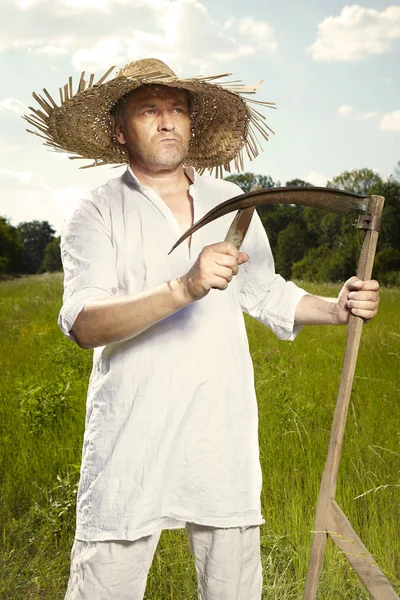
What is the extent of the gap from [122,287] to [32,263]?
4042cm

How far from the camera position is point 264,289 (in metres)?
2.41

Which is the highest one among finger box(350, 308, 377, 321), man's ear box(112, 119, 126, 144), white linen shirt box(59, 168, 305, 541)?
man's ear box(112, 119, 126, 144)

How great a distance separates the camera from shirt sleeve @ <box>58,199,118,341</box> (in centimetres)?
201

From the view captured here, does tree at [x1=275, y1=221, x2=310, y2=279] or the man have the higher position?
tree at [x1=275, y1=221, x2=310, y2=279]

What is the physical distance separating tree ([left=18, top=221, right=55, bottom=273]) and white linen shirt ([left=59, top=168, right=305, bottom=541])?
4076 centimetres

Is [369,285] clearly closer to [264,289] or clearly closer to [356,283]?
[356,283]

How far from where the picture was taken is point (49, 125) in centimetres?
244

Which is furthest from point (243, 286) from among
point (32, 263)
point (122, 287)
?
point (32, 263)

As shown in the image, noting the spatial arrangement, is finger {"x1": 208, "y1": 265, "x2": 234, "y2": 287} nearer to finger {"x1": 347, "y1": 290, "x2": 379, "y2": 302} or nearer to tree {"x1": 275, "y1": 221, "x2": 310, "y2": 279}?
finger {"x1": 347, "y1": 290, "x2": 379, "y2": 302}

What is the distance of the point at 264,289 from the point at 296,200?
0.50 meters

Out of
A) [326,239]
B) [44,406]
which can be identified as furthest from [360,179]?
[44,406]

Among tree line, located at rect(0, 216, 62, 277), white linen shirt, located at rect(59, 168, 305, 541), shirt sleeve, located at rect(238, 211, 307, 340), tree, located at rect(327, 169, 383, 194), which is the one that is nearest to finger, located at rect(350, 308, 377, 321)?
shirt sleeve, located at rect(238, 211, 307, 340)

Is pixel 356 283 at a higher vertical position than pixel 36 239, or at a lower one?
lower

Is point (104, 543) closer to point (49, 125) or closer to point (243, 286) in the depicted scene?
point (243, 286)
